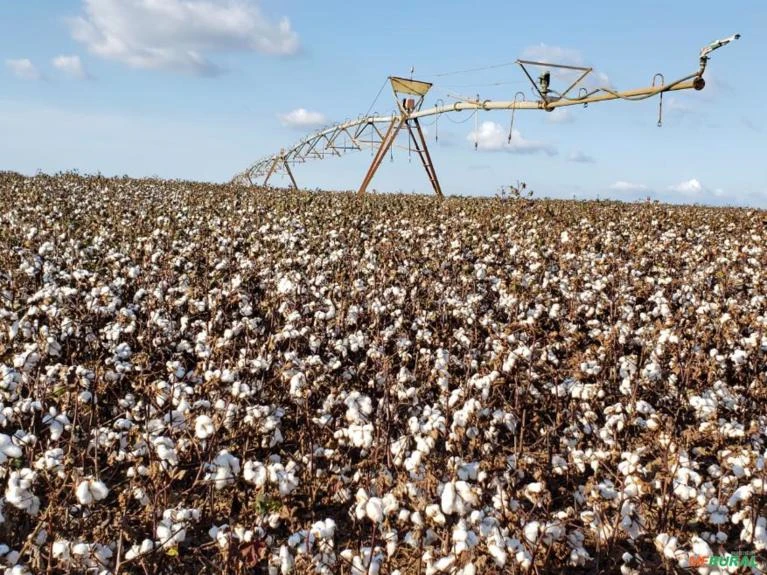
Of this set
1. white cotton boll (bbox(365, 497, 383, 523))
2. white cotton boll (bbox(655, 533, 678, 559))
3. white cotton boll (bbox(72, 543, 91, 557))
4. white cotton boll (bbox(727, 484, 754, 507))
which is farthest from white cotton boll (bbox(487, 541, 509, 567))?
white cotton boll (bbox(72, 543, 91, 557))

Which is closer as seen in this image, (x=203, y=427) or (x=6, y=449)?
(x=6, y=449)

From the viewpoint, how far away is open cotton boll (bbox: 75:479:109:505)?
4.01 m

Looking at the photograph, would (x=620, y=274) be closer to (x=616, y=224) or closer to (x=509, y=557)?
(x=616, y=224)

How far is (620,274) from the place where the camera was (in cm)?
1198

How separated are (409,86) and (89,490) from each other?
83.4 ft

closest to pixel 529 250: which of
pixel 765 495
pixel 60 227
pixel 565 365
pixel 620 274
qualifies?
pixel 620 274

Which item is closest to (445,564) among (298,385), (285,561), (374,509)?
(374,509)

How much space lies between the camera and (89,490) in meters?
4.07

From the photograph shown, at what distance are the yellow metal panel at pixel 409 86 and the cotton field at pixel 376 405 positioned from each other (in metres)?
14.6

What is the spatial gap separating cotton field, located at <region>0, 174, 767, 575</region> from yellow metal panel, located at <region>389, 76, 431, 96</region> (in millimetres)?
14618

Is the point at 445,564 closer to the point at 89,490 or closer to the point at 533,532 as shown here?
the point at 533,532

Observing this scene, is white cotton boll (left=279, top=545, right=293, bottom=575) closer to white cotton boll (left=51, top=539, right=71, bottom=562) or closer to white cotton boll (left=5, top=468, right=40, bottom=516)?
white cotton boll (left=51, top=539, right=71, bottom=562)

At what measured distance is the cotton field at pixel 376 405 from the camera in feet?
14.9

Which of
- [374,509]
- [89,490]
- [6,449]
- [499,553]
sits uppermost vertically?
[6,449]
